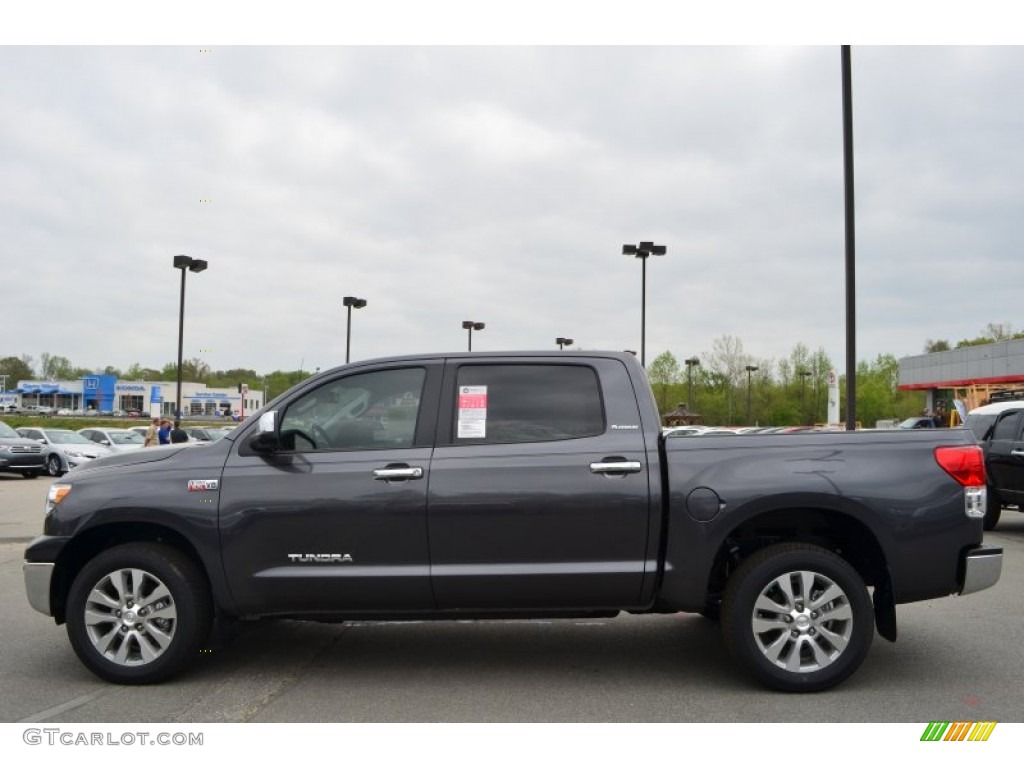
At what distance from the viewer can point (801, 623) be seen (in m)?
5.01

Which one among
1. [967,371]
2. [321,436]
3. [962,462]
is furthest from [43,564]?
[967,371]

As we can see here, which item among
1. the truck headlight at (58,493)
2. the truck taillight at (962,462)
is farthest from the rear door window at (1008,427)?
the truck headlight at (58,493)

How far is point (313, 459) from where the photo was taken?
5285 mm

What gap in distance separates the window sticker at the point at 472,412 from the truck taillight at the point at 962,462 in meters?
2.59

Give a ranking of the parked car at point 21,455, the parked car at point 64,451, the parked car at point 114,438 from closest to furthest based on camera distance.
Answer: the parked car at point 21,455 → the parked car at point 64,451 → the parked car at point 114,438

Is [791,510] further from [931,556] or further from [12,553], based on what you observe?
[12,553]

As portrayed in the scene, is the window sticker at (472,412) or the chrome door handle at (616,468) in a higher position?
the window sticker at (472,412)

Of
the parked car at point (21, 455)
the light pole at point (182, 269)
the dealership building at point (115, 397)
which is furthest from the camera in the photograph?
the dealership building at point (115, 397)

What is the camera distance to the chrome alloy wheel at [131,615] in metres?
5.23

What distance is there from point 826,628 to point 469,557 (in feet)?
6.59

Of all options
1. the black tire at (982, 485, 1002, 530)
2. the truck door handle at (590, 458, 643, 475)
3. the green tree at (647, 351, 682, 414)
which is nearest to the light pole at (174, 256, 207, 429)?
the black tire at (982, 485, 1002, 530)

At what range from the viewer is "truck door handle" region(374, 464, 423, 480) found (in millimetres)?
5152

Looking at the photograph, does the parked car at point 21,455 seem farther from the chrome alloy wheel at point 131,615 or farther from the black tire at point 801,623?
the black tire at point 801,623

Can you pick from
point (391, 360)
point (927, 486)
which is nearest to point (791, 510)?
point (927, 486)
